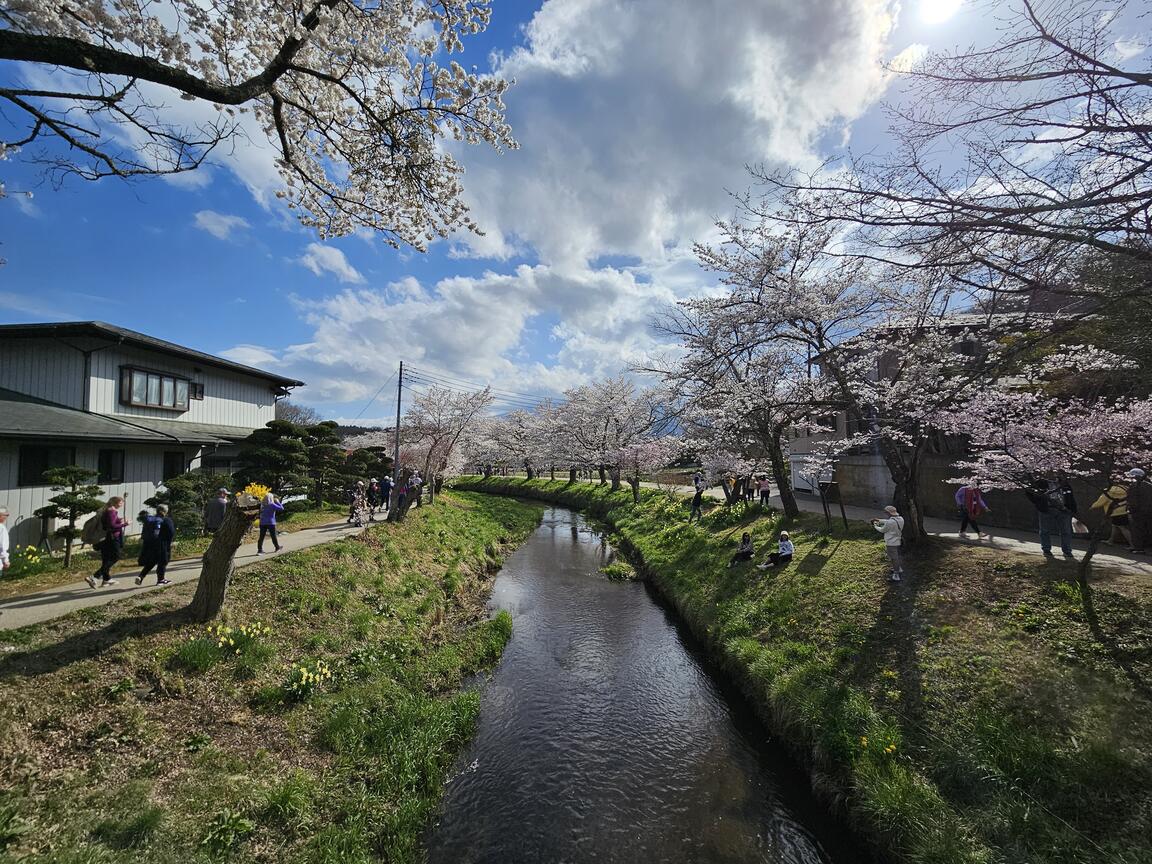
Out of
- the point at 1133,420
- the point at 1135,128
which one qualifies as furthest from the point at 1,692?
the point at 1133,420

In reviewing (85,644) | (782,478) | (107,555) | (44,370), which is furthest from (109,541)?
(782,478)

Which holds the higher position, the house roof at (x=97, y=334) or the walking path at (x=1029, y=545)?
the house roof at (x=97, y=334)

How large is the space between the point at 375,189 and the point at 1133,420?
13.5m

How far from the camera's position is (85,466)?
47.0 ft

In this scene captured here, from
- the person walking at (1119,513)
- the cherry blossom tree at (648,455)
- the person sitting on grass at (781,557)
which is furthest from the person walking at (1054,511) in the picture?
the cherry blossom tree at (648,455)

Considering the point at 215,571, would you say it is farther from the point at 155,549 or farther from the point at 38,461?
the point at 38,461

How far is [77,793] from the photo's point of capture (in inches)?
186

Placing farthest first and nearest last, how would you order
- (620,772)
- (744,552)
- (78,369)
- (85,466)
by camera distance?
(78,369) < (744,552) < (85,466) < (620,772)

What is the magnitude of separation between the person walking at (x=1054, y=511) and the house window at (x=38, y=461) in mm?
25378

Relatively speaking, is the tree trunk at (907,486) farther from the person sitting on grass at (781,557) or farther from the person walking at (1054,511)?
the person sitting on grass at (781,557)

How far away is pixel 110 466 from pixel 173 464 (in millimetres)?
2497

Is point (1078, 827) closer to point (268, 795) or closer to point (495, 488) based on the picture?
point (268, 795)

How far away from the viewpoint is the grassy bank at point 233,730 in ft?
15.3

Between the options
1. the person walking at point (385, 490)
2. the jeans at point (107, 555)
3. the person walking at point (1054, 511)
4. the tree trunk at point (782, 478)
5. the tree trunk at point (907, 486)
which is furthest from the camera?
the person walking at point (385, 490)
